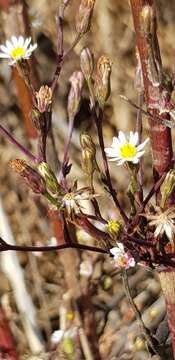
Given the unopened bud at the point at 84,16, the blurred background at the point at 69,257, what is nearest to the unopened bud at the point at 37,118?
the unopened bud at the point at 84,16

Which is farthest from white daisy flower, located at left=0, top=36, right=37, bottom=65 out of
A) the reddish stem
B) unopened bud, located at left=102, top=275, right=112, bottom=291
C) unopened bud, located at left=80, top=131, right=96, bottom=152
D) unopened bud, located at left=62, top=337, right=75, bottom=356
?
unopened bud, located at left=102, top=275, right=112, bottom=291

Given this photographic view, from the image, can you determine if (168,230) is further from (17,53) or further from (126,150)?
(17,53)

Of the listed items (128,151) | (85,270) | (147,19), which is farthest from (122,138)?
(85,270)

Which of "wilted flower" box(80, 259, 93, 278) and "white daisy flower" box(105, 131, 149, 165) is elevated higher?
"wilted flower" box(80, 259, 93, 278)

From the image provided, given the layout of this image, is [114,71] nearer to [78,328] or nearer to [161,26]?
[161,26]

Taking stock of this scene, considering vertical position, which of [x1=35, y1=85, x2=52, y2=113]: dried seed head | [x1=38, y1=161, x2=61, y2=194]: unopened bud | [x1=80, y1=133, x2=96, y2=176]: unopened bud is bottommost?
[x1=38, y1=161, x2=61, y2=194]: unopened bud

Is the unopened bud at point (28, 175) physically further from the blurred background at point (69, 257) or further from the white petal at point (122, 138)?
the blurred background at point (69, 257)

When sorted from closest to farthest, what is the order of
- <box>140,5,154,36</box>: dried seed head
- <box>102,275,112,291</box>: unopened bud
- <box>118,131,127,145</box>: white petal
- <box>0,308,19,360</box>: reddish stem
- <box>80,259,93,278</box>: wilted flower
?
<box>140,5,154,36</box>: dried seed head → <box>118,131,127,145</box>: white petal → <box>0,308,19,360</box>: reddish stem → <box>80,259,93,278</box>: wilted flower → <box>102,275,112,291</box>: unopened bud

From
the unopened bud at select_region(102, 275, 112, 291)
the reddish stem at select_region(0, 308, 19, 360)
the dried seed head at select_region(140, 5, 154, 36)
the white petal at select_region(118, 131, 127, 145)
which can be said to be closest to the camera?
the dried seed head at select_region(140, 5, 154, 36)

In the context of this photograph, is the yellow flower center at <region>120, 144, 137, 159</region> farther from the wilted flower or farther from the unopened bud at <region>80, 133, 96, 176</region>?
the wilted flower
